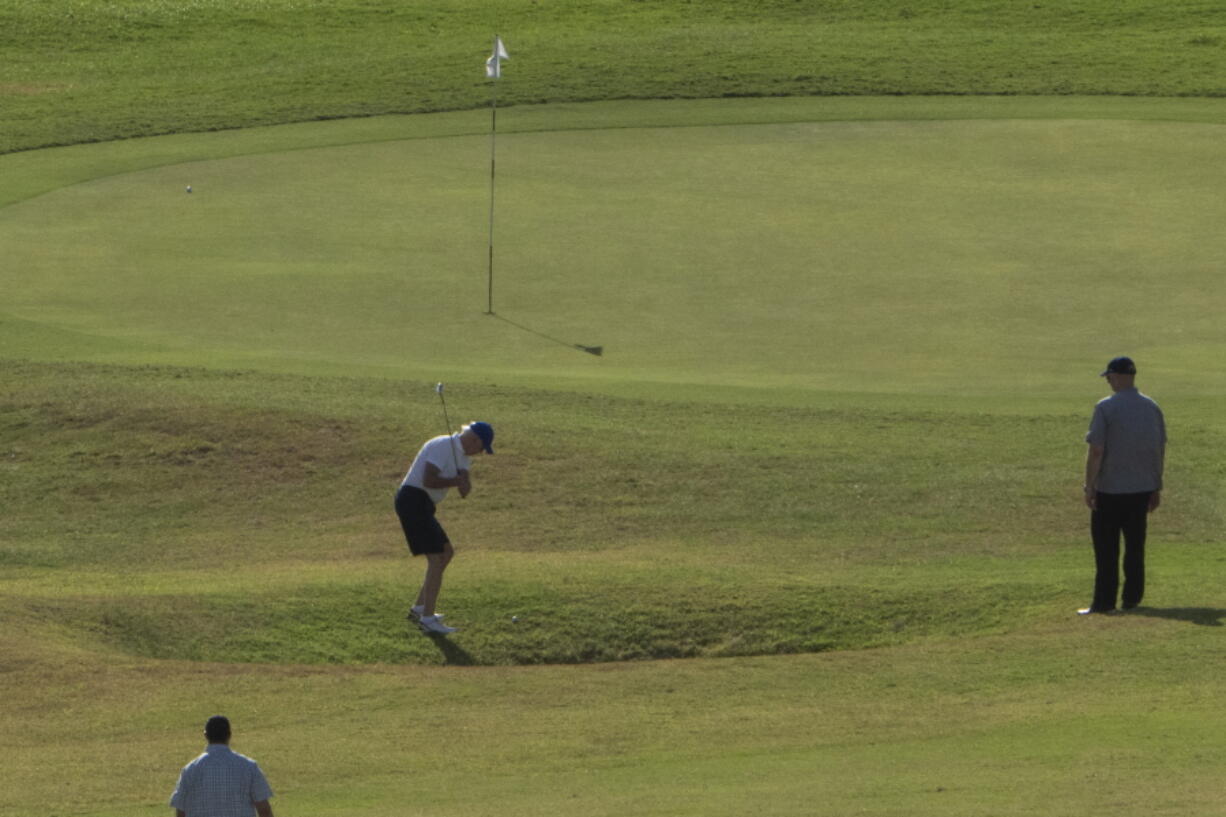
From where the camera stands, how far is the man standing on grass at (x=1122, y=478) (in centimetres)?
1420

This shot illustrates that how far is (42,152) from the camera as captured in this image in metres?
36.3

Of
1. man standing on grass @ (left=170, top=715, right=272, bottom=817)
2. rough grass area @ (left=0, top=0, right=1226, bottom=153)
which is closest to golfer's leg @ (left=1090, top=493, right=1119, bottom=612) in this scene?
man standing on grass @ (left=170, top=715, right=272, bottom=817)

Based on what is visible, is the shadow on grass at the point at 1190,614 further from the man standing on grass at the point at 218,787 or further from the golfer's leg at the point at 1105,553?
the man standing on grass at the point at 218,787

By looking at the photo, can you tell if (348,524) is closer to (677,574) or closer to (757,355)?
(677,574)

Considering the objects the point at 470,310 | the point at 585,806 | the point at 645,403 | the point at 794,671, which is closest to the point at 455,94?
the point at 470,310

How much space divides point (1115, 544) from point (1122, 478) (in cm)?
47

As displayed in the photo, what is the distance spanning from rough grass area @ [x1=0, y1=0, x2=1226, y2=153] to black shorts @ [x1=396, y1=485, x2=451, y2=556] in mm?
23826

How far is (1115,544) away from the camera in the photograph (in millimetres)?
14453

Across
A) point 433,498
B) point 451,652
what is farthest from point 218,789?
point 433,498

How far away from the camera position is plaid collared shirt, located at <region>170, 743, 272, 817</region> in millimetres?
8898

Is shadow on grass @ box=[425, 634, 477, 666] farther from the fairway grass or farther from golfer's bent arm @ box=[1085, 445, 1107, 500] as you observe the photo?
golfer's bent arm @ box=[1085, 445, 1107, 500]

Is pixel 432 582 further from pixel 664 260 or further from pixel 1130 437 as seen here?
pixel 664 260

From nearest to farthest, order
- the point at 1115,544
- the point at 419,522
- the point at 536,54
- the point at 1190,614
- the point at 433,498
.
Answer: the point at 1190,614 < the point at 1115,544 < the point at 419,522 < the point at 433,498 < the point at 536,54

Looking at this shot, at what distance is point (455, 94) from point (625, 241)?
1359cm
